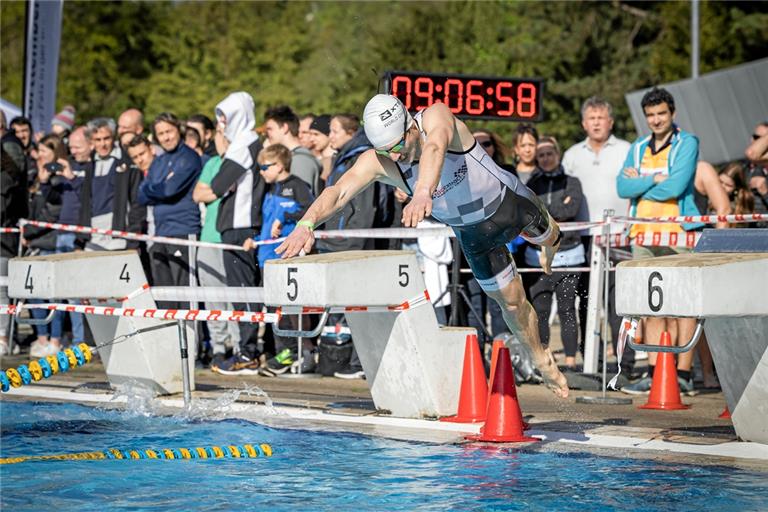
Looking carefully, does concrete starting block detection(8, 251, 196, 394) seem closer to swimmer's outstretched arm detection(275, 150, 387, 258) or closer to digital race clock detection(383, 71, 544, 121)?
digital race clock detection(383, 71, 544, 121)

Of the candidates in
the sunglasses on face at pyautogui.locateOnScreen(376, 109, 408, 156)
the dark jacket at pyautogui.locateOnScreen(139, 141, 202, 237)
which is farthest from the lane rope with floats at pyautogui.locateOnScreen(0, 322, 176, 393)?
the dark jacket at pyautogui.locateOnScreen(139, 141, 202, 237)

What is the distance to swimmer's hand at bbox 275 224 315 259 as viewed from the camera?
7062 millimetres

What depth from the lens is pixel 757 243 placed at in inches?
313

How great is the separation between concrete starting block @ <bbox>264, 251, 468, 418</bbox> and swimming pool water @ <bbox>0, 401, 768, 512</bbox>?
96 cm

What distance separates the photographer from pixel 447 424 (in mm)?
9344

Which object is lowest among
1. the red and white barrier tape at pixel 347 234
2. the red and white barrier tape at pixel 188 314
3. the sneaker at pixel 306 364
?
the sneaker at pixel 306 364

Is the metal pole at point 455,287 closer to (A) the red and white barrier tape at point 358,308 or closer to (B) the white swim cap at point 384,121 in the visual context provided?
(A) the red and white barrier tape at point 358,308

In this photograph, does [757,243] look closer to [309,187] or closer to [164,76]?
[309,187]

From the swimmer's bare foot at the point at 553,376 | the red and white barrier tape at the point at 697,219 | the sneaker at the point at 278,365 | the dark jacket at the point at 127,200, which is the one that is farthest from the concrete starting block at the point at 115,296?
the red and white barrier tape at the point at 697,219

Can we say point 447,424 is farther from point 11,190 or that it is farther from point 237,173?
point 11,190

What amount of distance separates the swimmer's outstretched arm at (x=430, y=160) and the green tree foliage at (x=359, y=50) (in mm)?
38587

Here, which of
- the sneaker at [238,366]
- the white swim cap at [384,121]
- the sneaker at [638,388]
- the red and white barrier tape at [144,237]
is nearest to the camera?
the white swim cap at [384,121]

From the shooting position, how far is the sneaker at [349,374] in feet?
40.5

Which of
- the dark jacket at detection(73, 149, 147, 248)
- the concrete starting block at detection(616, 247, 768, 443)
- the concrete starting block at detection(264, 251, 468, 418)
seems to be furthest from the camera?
the dark jacket at detection(73, 149, 147, 248)
